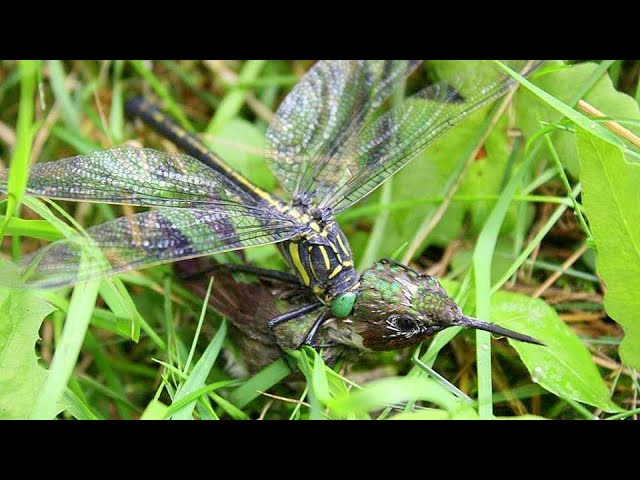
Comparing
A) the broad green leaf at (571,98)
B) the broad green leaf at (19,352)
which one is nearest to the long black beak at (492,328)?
the broad green leaf at (571,98)

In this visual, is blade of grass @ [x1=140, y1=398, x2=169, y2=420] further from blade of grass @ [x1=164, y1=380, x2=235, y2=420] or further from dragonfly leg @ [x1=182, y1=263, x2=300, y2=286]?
dragonfly leg @ [x1=182, y1=263, x2=300, y2=286]

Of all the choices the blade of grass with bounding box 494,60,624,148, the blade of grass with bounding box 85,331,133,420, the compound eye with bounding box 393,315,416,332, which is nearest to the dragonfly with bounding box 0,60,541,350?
the compound eye with bounding box 393,315,416,332

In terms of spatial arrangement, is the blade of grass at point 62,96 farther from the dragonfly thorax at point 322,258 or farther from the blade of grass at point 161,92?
the dragonfly thorax at point 322,258

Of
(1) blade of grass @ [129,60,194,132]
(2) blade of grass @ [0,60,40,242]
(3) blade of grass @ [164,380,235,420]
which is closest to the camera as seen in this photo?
(2) blade of grass @ [0,60,40,242]

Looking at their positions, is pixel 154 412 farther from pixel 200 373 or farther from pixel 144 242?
pixel 144 242

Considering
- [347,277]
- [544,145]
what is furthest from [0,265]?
[544,145]
